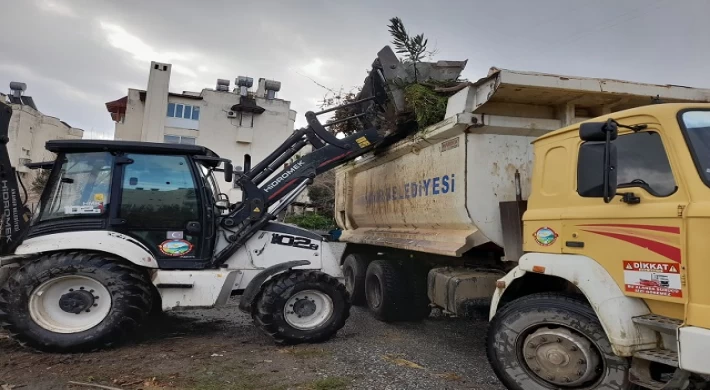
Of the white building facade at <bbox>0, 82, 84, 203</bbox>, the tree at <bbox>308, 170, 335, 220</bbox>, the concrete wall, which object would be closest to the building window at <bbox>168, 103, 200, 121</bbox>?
the concrete wall

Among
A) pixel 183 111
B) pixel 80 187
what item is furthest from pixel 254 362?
pixel 183 111

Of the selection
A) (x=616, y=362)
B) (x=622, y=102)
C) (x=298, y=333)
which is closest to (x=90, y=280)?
(x=298, y=333)

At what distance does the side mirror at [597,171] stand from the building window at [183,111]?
28.9 meters

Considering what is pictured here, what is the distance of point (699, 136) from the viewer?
2.78 metres

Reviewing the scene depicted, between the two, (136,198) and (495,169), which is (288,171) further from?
(495,169)

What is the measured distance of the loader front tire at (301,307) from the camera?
197 inches

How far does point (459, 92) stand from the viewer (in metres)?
4.81

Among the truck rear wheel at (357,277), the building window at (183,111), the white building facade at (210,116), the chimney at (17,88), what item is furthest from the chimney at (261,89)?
the truck rear wheel at (357,277)

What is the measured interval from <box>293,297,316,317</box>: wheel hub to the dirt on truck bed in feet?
1.21

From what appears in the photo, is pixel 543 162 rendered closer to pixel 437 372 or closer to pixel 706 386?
pixel 706 386

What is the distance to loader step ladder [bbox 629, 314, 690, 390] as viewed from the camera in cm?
257

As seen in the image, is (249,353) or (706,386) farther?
(249,353)

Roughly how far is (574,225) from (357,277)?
4.59m

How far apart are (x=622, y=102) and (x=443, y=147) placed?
1709 mm
